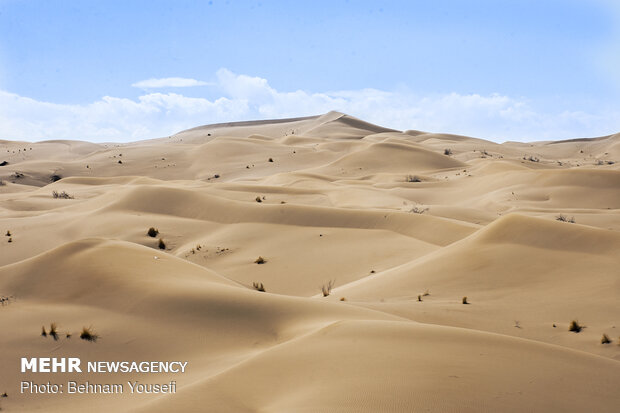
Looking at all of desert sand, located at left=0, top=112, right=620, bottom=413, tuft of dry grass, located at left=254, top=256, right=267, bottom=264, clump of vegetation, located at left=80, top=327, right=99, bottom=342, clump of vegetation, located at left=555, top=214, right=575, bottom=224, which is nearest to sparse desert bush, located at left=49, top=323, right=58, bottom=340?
desert sand, located at left=0, top=112, right=620, bottom=413

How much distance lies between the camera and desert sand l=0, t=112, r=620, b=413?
5262 mm

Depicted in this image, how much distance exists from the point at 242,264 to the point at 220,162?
1174 inches

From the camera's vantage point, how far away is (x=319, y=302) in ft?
26.9

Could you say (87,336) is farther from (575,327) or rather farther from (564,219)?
(564,219)

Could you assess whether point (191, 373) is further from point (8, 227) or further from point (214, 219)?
point (8, 227)

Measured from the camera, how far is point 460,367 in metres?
5.49

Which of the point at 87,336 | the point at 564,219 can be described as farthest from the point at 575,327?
the point at 564,219

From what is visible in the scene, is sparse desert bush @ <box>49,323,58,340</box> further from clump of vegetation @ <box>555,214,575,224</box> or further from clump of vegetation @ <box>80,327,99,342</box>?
clump of vegetation @ <box>555,214,575,224</box>

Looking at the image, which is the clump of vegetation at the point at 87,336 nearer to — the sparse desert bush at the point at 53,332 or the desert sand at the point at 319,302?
the desert sand at the point at 319,302

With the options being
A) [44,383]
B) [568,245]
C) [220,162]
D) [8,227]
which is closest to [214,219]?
[8,227]

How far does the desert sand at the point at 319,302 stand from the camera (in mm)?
5262

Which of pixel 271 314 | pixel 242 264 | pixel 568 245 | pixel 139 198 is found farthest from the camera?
pixel 139 198

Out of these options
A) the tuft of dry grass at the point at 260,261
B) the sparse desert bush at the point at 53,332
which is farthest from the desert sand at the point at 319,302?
the tuft of dry grass at the point at 260,261

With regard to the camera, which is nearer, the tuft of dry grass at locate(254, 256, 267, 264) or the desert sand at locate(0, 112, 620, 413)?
the desert sand at locate(0, 112, 620, 413)
